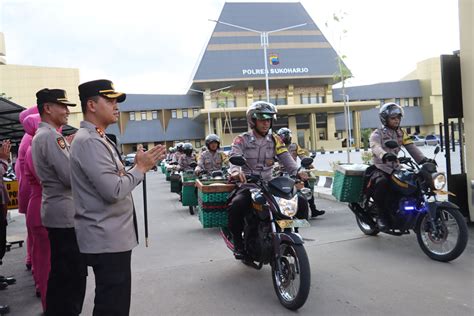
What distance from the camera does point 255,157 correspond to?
5191mm

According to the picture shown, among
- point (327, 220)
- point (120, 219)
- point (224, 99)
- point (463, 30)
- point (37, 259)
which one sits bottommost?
point (327, 220)

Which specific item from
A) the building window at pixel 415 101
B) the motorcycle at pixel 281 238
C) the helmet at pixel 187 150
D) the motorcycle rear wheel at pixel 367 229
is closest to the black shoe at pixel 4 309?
the motorcycle at pixel 281 238

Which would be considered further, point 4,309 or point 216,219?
point 216,219

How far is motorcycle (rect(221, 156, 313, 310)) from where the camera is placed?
152 inches

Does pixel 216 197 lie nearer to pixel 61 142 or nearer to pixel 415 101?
pixel 61 142

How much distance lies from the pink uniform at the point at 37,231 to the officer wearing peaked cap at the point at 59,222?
13.3 inches

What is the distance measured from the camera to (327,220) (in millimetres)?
8555

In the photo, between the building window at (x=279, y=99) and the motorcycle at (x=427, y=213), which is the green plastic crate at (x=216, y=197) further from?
the building window at (x=279, y=99)

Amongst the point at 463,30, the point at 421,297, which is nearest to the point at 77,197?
the point at 421,297

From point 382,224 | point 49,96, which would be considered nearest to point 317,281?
point 382,224

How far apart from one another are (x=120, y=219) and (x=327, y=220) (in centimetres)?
638

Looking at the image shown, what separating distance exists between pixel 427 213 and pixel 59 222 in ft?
13.7

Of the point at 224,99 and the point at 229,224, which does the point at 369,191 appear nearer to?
the point at 229,224

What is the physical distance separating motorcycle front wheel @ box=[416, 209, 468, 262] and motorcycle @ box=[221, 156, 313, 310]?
1.91 metres
